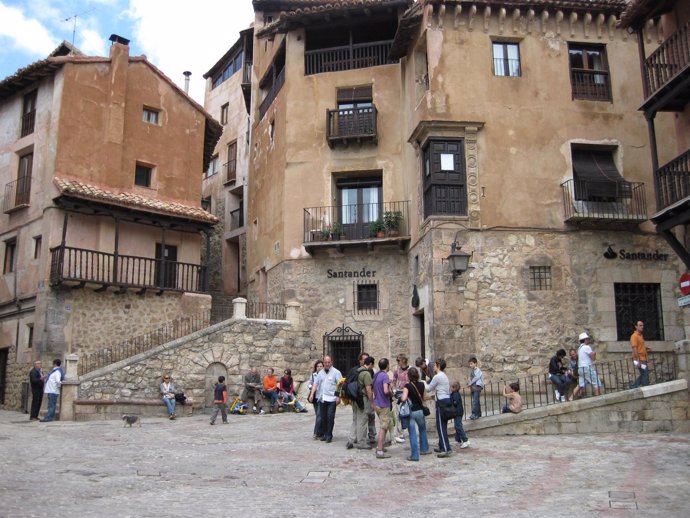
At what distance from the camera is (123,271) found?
2408 centimetres

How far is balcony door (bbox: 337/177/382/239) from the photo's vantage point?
23906 millimetres

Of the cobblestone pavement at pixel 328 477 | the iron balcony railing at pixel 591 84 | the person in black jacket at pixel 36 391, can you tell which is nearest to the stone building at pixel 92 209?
the person in black jacket at pixel 36 391

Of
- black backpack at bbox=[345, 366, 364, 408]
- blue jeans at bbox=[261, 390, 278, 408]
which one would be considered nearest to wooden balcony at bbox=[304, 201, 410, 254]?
blue jeans at bbox=[261, 390, 278, 408]

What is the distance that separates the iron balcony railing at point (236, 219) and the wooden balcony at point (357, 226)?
1192cm

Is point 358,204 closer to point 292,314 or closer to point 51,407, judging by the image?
→ point 292,314

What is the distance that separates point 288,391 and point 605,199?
1085 centimetres

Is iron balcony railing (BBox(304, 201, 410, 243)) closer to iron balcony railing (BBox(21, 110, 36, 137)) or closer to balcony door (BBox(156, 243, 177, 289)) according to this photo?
balcony door (BBox(156, 243, 177, 289))

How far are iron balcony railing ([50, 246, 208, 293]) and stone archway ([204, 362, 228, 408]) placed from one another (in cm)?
407

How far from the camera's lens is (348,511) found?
27.2 feet

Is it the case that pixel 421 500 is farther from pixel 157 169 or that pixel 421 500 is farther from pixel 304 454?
pixel 157 169

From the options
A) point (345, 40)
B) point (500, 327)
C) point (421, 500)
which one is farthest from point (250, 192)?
point (421, 500)

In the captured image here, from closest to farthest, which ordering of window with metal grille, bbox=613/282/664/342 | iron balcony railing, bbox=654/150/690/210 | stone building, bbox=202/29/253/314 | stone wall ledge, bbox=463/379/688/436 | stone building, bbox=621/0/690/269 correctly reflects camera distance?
stone wall ledge, bbox=463/379/688/436, stone building, bbox=621/0/690/269, iron balcony railing, bbox=654/150/690/210, window with metal grille, bbox=613/282/664/342, stone building, bbox=202/29/253/314

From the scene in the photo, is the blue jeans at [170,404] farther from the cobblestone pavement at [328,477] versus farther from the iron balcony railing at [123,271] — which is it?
the iron balcony railing at [123,271]

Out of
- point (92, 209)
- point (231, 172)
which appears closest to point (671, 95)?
point (92, 209)
